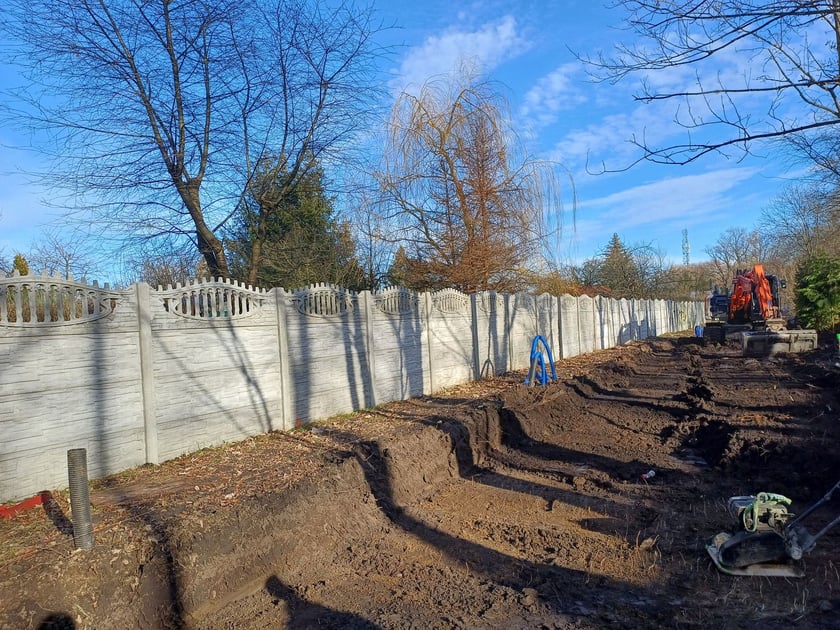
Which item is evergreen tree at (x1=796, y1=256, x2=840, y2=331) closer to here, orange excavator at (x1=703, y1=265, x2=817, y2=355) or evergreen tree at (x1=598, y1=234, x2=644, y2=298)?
orange excavator at (x1=703, y1=265, x2=817, y2=355)

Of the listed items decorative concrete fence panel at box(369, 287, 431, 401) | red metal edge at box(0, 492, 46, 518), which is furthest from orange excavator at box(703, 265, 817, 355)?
red metal edge at box(0, 492, 46, 518)

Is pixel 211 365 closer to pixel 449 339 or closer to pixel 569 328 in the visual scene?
pixel 449 339

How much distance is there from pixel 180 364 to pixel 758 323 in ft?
67.3

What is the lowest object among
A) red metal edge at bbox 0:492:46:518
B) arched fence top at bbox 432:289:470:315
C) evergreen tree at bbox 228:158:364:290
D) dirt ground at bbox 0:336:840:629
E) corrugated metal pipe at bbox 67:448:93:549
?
dirt ground at bbox 0:336:840:629

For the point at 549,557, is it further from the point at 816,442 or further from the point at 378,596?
the point at 816,442

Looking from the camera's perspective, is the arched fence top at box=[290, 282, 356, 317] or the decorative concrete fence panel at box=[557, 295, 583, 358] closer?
the arched fence top at box=[290, 282, 356, 317]

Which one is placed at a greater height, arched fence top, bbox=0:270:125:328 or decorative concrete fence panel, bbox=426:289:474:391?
arched fence top, bbox=0:270:125:328

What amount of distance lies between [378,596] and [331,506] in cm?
144

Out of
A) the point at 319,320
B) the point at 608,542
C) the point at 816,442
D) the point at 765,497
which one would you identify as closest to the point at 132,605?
the point at 608,542

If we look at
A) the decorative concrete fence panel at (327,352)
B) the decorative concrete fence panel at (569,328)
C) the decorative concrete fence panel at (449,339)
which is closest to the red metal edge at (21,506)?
the decorative concrete fence panel at (327,352)

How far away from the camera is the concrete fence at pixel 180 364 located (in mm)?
4902

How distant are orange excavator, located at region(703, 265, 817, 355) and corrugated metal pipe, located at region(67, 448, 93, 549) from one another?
19517 mm

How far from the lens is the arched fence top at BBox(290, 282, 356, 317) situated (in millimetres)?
8164

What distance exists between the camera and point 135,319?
588 centimetres
